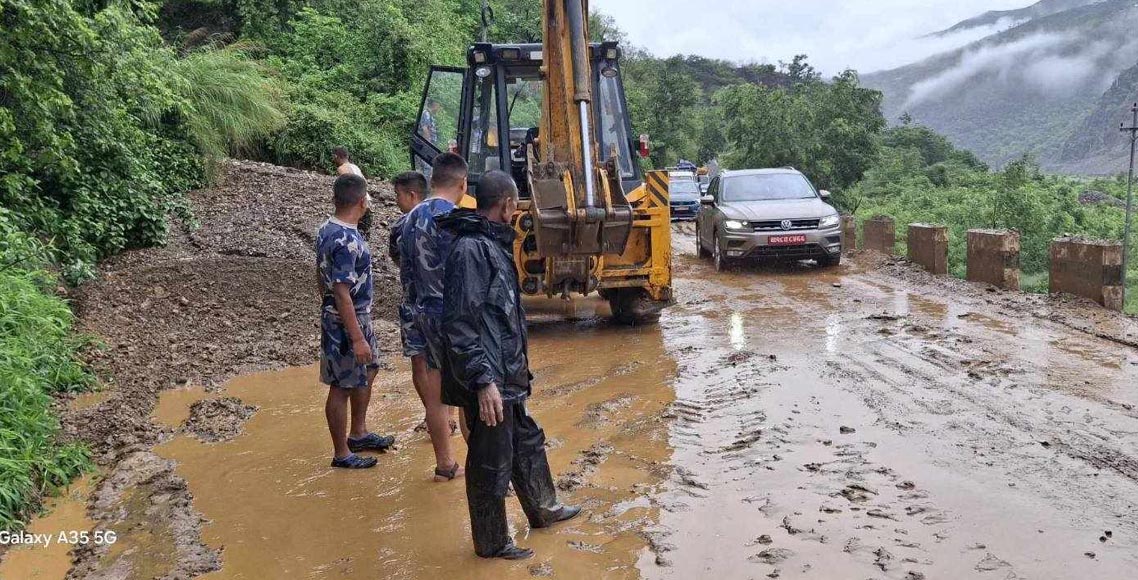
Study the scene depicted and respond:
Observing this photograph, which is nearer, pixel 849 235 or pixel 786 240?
pixel 786 240

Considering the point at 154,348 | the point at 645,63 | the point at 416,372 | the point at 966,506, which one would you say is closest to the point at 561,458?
the point at 416,372

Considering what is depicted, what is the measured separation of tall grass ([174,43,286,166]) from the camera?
45.9 ft

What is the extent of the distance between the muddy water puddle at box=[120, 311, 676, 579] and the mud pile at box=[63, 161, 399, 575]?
0.22 m

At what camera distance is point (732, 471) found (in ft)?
16.4

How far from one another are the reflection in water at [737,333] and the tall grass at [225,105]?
886cm

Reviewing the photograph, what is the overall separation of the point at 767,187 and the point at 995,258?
13.4 feet

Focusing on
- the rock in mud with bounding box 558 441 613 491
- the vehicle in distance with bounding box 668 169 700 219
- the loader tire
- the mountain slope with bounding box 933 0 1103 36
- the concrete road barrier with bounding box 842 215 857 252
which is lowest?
the rock in mud with bounding box 558 441 613 491

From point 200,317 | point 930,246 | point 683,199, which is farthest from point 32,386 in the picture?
point 683,199

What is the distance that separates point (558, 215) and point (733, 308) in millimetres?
3300

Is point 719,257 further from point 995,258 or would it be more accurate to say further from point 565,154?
point 565,154

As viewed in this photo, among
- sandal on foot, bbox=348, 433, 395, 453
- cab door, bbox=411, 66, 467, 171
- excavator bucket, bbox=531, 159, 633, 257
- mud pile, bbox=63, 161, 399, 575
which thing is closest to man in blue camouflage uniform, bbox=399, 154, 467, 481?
sandal on foot, bbox=348, 433, 395, 453

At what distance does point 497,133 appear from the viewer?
9680 millimetres

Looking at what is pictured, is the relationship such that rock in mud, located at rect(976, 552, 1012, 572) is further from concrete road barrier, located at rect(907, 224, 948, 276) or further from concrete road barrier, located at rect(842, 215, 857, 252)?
concrete road barrier, located at rect(842, 215, 857, 252)

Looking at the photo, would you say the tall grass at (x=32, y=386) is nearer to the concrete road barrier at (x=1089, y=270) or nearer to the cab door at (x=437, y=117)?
the cab door at (x=437, y=117)
